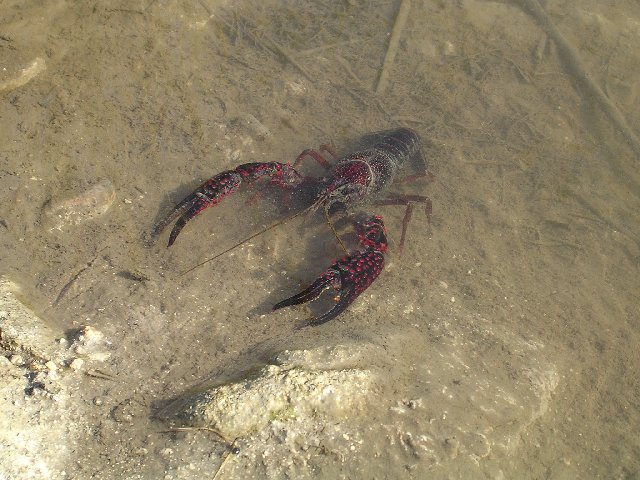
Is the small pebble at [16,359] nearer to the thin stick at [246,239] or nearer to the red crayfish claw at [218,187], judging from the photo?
the thin stick at [246,239]

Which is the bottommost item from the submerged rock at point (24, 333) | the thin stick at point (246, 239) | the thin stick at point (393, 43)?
the thin stick at point (246, 239)

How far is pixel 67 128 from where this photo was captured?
13.8ft

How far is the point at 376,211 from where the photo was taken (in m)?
5.13

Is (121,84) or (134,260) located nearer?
(134,260)

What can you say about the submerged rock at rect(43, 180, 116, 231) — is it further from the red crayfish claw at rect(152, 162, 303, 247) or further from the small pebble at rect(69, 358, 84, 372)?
the small pebble at rect(69, 358, 84, 372)

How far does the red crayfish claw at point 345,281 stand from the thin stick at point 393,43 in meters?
2.63

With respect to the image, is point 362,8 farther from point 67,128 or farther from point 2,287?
point 2,287

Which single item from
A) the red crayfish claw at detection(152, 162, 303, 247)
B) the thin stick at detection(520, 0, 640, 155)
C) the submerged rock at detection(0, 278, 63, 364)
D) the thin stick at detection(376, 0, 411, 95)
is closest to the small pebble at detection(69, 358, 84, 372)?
the submerged rock at detection(0, 278, 63, 364)

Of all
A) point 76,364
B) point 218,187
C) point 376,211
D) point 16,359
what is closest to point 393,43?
point 376,211

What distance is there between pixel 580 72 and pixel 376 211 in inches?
141

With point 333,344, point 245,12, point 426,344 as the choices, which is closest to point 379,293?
point 426,344

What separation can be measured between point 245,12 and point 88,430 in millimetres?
4910

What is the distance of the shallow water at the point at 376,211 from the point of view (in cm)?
314

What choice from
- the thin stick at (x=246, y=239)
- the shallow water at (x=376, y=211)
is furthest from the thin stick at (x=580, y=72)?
the thin stick at (x=246, y=239)
